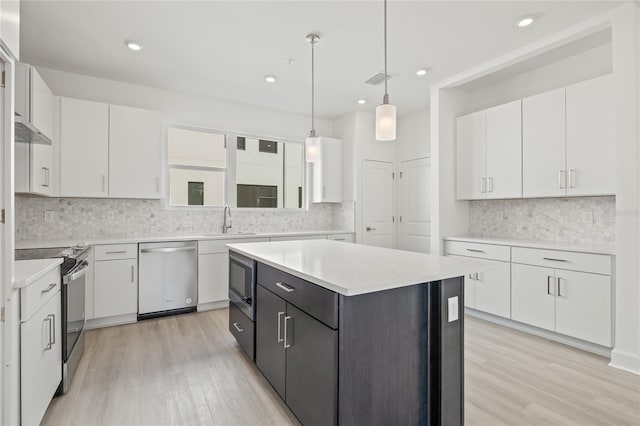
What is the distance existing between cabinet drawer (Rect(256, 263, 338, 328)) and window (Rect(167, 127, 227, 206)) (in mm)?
2656

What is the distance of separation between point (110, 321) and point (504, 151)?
15.4ft

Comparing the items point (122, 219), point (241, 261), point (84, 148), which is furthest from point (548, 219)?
point (84, 148)

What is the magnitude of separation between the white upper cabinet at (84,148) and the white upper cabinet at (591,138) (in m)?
4.79

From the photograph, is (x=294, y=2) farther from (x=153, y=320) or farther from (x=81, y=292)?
(x=153, y=320)

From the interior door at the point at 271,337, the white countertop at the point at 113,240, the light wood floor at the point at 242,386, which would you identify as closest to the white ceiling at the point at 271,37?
the white countertop at the point at 113,240

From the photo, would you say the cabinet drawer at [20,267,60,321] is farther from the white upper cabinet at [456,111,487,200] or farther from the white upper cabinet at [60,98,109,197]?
the white upper cabinet at [456,111,487,200]

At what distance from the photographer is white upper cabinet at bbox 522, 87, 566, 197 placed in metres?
3.12

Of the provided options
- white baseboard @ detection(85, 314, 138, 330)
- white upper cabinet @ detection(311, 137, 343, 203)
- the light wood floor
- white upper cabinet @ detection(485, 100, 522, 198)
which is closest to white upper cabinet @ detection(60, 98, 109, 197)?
white baseboard @ detection(85, 314, 138, 330)

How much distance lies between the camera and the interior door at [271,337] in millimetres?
1940

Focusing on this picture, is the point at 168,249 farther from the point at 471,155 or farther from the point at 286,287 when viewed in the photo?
the point at 471,155

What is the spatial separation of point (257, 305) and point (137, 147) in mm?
2633

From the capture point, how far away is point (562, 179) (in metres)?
3.11

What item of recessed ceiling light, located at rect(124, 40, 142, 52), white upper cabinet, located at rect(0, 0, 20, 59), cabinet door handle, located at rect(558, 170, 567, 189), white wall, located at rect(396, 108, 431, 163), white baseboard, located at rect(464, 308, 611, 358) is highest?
recessed ceiling light, located at rect(124, 40, 142, 52)

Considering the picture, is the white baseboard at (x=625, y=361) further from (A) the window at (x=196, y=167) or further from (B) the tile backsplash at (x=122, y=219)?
(A) the window at (x=196, y=167)
